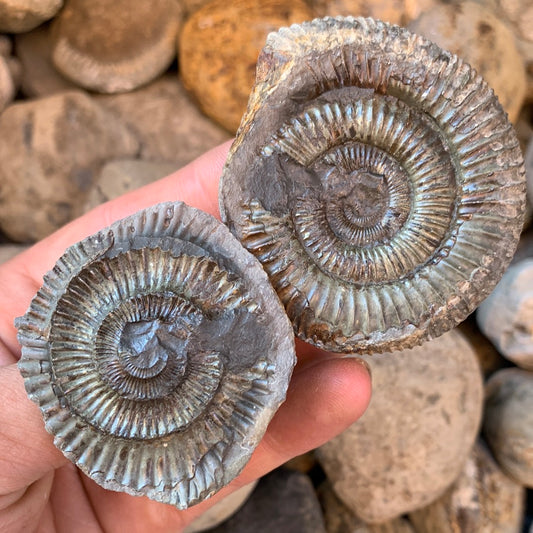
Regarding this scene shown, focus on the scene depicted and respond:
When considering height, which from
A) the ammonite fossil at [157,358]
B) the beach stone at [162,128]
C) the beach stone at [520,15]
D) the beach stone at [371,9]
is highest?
the beach stone at [520,15]

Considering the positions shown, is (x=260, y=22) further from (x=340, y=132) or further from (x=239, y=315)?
(x=239, y=315)

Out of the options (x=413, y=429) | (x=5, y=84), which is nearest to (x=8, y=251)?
(x=5, y=84)

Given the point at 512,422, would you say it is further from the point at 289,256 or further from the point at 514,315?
the point at 289,256

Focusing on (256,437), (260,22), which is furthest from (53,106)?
(256,437)

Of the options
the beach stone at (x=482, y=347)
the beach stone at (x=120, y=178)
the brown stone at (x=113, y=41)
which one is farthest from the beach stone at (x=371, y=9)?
the beach stone at (x=482, y=347)

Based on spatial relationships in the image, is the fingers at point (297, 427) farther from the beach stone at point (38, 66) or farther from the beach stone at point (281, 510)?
the beach stone at point (38, 66)

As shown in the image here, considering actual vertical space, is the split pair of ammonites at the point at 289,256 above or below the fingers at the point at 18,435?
above
